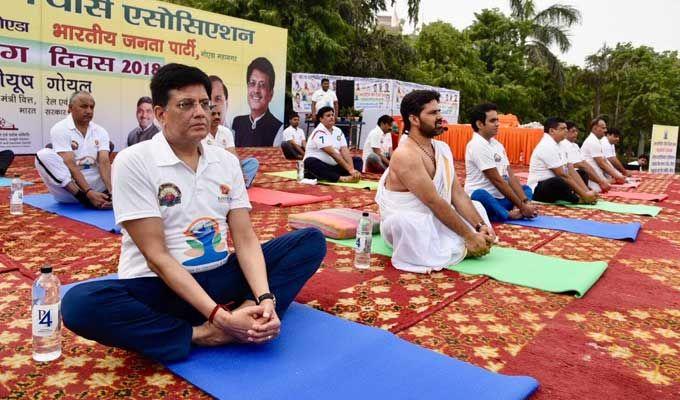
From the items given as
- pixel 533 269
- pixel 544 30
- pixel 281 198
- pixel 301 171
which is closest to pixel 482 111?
pixel 533 269

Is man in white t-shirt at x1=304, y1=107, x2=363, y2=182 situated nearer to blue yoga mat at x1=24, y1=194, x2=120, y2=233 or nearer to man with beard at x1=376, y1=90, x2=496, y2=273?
blue yoga mat at x1=24, y1=194, x2=120, y2=233

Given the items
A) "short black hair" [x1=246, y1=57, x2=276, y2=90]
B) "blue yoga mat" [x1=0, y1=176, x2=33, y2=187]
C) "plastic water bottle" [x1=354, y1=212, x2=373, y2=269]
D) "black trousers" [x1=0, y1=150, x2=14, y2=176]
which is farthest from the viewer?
"short black hair" [x1=246, y1=57, x2=276, y2=90]

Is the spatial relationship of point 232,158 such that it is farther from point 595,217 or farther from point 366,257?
point 595,217

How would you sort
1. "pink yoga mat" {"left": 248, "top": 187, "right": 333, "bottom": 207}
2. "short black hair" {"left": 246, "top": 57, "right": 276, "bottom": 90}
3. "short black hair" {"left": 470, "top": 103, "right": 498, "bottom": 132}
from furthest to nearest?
"short black hair" {"left": 246, "top": 57, "right": 276, "bottom": 90}
"pink yoga mat" {"left": 248, "top": 187, "right": 333, "bottom": 207}
"short black hair" {"left": 470, "top": 103, "right": 498, "bottom": 132}

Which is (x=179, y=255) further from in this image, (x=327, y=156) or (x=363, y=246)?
(x=327, y=156)

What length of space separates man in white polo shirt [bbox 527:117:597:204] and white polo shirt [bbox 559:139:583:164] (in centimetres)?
6

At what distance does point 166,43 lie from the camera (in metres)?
9.70

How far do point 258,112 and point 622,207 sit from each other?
768 cm

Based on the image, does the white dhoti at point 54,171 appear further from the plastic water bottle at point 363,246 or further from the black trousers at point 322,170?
the black trousers at point 322,170

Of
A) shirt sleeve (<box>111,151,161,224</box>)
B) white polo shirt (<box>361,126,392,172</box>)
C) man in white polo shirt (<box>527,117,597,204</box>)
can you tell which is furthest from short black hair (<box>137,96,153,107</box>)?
shirt sleeve (<box>111,151,161,224</box>)

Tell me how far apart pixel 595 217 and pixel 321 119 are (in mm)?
3341

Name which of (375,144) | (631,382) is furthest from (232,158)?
(375,144)

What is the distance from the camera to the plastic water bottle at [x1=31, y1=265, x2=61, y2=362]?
1911 millimetres

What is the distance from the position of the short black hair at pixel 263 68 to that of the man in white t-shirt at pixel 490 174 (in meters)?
7.38
